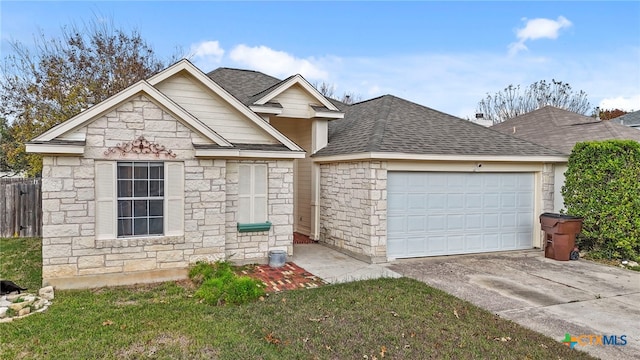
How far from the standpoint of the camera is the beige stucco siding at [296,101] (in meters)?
11.9

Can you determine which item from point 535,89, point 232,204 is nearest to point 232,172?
point 232,204

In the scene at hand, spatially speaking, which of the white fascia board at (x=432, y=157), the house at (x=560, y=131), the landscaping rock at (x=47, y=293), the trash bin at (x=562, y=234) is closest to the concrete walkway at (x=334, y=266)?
the white fascia board at (x=432, y=157)

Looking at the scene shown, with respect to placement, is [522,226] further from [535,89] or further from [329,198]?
[535,89]

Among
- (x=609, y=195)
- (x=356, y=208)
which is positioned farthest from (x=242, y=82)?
(x=609, y=195)

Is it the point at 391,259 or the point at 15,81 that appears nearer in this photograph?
the point at 391,259

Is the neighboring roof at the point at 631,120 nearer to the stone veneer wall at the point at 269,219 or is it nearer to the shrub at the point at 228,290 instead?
the stone veneer wall at the point at 269,219

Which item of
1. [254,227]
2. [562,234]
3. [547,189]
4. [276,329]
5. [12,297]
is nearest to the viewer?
[276,329]

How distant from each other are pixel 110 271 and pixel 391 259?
6.17 metres

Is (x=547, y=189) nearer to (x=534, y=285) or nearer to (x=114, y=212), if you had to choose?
(x=534, y=285)

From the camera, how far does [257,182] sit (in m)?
9.16

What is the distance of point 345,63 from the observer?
29250mm

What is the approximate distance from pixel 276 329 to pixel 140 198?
13.3 feet

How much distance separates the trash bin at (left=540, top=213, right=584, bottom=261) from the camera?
9.80 m

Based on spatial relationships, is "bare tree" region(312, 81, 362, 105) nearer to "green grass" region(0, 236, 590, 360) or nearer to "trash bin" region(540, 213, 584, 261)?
"trash bin" region(540, 213, 584, 261)
